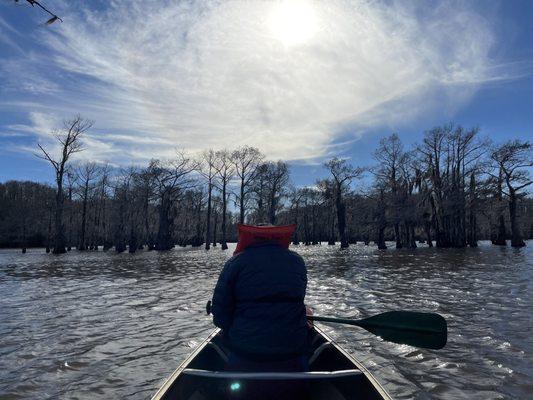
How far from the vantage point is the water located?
205 inches

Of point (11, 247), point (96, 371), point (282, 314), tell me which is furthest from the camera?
point (11, 247)

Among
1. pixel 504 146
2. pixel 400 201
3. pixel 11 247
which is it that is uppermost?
pixel 504 146

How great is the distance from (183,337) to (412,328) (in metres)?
4.59

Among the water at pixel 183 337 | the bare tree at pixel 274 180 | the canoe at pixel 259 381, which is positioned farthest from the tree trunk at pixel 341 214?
the canoe at pixel 259 381

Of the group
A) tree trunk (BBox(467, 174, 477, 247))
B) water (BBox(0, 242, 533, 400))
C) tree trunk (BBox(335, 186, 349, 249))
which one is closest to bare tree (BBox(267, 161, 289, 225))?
tree trunk (BBox(335, 186, 349, 249))

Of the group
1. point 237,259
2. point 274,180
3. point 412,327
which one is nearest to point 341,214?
point 274,180

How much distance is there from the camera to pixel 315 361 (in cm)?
471

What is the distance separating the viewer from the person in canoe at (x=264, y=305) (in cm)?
338

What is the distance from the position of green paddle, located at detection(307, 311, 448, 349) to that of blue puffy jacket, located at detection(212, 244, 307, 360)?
1.73 meters

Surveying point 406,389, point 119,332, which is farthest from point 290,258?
point 119,332

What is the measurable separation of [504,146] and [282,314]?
52.6m

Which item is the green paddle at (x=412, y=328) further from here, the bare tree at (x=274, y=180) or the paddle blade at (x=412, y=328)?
the bare tree at (x=274, y=180)

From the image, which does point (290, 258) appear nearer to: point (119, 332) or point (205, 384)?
point (205, 384)

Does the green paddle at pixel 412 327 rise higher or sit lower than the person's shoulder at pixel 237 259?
lower
